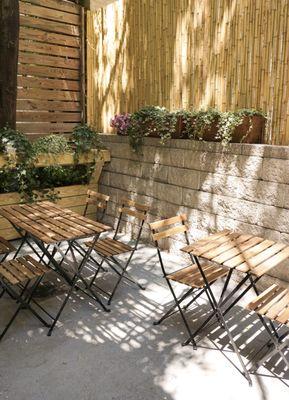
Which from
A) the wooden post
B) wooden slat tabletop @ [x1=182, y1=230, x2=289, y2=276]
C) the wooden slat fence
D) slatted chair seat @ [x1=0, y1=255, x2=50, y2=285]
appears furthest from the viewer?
the wooden slat fence

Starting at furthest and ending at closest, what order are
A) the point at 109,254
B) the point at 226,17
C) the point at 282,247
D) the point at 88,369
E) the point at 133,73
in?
the point at 133,73
the point at 226,17
the point at 109,254
the point at 282,247
the point at 88,369

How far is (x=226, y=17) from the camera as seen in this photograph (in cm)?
446

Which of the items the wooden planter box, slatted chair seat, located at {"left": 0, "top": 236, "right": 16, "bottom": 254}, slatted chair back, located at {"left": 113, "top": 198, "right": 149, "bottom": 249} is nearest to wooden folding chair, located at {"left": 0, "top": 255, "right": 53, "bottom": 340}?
slatted chair seat, located at {"left": 0, "top": 236, "right": 16, "bottom": 254}

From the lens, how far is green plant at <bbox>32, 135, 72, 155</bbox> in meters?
5.48

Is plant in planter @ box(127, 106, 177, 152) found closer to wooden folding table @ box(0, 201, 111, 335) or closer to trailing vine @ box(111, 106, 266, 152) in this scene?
trailing vine @ box(111, 106, 266, 152)

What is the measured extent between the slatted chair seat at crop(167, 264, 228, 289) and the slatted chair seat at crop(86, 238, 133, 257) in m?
0.75

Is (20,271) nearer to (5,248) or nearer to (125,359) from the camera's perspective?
(5,248)

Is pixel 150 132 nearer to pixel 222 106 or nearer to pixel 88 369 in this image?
pixel 222 106

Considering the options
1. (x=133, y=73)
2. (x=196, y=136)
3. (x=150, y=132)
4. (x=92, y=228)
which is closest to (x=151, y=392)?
(x=92, y=228)

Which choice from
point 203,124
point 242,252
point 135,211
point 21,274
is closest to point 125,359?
point 21,274

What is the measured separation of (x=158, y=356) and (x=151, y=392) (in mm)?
406

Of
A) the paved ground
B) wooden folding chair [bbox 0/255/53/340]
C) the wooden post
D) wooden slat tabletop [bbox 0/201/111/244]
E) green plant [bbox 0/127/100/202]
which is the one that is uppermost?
the wooden post

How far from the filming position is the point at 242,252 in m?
3.01

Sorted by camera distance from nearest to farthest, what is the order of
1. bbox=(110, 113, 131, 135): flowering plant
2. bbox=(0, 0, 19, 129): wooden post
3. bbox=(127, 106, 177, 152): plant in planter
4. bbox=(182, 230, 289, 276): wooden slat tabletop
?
bbox=(182, 230, 289, 276): wooden slat tabletop → bbox=(127, 106, 177, 152): plant in planter → bbox=(0, 0, 19, 129): wooden post → bbox=(110, 113, 131, 135): flowering plant
